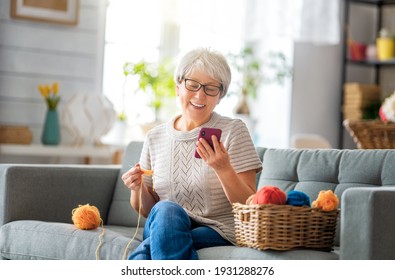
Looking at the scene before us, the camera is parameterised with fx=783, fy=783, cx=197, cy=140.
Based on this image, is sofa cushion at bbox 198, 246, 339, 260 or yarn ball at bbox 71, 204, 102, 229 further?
yarn ball at bbox 71, 204, 102, 229

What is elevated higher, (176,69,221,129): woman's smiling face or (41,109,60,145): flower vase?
(176,69,221,129): woman's smiling face

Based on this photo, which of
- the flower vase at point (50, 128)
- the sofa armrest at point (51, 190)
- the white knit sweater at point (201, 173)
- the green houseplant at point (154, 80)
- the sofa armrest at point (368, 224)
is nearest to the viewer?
the sofa armrest at point (368, 224)

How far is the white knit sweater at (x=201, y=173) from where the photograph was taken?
7.96ft

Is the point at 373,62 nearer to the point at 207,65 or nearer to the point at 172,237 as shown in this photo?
the point at 207,65

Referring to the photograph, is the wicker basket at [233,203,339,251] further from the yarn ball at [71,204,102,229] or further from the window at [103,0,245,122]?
the window at [103,0,245,122]

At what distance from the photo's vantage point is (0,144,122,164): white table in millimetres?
4273

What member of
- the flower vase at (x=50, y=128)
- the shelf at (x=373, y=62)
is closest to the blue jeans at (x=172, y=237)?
the flower vase at (x=50, y=128)

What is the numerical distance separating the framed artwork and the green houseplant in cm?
51

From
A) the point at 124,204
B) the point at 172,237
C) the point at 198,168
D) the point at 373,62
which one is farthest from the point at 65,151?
the point at 373,62

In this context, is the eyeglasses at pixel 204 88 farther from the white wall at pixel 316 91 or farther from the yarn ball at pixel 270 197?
the white wall at pixel 316 91

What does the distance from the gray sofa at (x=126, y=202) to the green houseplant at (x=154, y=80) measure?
5.74 ft

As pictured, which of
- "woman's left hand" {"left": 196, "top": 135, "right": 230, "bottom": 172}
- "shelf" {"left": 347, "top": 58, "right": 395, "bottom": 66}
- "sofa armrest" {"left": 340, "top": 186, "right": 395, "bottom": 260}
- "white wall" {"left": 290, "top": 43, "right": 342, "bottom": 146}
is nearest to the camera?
"sofa armrest" {"left": 340, "top": 186, "right": 395, "bottom": 260}

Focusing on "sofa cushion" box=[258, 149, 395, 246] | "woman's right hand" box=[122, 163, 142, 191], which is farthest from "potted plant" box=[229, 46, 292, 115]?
"woman's right hand" box=[122, 163, 142, 191]

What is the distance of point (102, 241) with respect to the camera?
2.52 metres
